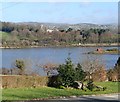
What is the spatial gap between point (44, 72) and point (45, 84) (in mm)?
10343

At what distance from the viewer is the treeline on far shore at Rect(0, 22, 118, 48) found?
6022 centimetres

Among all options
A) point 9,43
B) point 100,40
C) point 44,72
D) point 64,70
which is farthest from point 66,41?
point 64,70

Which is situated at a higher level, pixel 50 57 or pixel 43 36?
pixel 43 36

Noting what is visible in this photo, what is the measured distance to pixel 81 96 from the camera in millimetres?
13898

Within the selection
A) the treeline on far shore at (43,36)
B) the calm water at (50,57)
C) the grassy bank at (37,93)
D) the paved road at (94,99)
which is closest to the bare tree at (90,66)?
the calm water at (50,57)

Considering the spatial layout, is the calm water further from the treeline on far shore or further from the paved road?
the paved road

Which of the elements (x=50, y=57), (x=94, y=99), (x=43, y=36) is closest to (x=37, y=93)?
(x=94, y=99)

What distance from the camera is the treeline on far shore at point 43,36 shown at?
60.2 metres

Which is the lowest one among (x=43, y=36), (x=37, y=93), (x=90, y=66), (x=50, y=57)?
(x=50, y=57)

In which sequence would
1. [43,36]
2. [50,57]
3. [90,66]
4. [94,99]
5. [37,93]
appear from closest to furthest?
[94,99]
[37,93]
[90,66]
[50,57]
[43,36]

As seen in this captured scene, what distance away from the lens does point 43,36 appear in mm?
69438

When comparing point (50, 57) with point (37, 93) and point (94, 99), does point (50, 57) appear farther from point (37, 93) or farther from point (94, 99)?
point (94, 99)

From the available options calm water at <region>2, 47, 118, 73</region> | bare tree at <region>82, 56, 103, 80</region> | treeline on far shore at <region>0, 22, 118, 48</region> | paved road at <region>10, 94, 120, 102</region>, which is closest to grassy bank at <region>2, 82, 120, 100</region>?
paved road at <region>10, 94, 120, 102</region>

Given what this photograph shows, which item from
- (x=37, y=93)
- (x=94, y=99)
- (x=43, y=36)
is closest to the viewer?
(x=94, y=99)
